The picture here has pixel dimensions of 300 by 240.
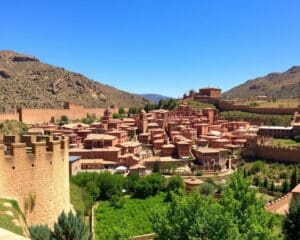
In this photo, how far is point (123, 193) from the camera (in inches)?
1294

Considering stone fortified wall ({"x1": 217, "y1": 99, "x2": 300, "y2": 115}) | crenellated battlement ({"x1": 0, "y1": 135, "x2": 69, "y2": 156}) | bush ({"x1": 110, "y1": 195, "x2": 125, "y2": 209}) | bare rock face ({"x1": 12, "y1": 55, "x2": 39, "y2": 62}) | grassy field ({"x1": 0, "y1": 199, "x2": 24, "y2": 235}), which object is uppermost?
bare rock face ({"x1": 12, "y1": 55, "x2": 39, "y2": 62})

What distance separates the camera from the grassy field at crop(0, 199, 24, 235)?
21.1 ft

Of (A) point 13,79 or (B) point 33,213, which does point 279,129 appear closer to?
(B) point 33,213

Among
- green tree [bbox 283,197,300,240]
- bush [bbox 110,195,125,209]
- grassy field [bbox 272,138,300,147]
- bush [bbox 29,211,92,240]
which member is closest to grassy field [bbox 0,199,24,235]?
bush [bbox 29,211,92,240]

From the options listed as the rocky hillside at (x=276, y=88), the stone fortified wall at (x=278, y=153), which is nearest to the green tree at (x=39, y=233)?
the stone fortified wall at (x=278, y=153)

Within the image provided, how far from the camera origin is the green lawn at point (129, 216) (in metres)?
23.5

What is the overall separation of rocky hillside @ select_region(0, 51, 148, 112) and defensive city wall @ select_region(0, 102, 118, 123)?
7605 millimetres

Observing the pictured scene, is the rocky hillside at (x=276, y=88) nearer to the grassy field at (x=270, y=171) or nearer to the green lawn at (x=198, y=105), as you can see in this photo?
the green lawn at (x=198, y=105)

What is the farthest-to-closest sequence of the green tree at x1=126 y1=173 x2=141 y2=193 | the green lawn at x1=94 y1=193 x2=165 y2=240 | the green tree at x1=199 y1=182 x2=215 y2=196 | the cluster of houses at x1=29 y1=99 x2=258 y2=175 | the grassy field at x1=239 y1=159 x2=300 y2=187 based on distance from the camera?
the cluster of houses at x1=29 y1=99 x2=258 y2=175, the grassy field at x1=239 y1=159 x2=300 y2=187, the green tree at x1=126 y1=173 x2=141 y2=193, the green tree at x1=199 y1=182 x2=215 y2=196, the green lawn at x1=94 y1=193 x2=165 y2=240

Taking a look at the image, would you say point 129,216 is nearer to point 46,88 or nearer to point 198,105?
point 198,105

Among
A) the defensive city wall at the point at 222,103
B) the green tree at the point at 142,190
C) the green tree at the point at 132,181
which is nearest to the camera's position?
the green tree at the point at 142,190

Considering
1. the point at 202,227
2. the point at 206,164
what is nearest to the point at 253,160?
the point at 206,164

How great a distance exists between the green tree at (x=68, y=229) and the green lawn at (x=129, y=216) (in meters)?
12.8

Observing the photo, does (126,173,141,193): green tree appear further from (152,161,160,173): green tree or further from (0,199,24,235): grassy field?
(0,199,24,235): grassy field
